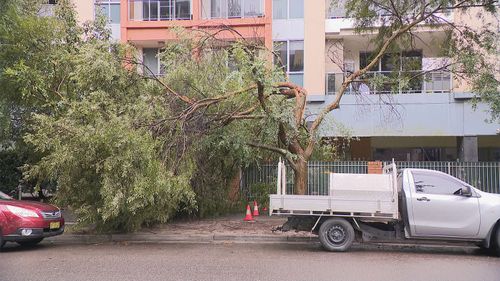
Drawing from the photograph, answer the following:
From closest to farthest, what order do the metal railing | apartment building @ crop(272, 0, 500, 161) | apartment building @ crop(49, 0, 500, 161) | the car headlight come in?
1. the car headlight
2. the metal railing
3. apartment building @ crop(272, 0, 500, 161)
4. apartment building @ crop(49, 0, 500, 161)

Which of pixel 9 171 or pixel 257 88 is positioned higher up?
pixel 257 88

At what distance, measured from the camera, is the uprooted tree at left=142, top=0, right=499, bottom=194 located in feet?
42.8

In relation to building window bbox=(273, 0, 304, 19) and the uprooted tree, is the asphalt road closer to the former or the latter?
the uprooted tree

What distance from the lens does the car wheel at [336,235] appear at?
10680 millimetres

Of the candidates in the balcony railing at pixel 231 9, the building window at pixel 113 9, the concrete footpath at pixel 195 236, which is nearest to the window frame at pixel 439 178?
the concrete footpath at pixel 195 236

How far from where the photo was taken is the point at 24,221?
10.8 meters

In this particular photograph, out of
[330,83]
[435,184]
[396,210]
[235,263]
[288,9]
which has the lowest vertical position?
[235,263]

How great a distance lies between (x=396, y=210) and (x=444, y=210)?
3.08 feet

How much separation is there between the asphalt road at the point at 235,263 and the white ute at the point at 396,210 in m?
0.43

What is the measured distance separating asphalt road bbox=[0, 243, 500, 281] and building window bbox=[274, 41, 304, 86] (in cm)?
1213

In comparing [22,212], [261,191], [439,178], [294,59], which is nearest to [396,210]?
[439,178]

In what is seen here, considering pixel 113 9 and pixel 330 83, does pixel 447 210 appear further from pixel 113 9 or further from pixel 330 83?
pixel 113 9

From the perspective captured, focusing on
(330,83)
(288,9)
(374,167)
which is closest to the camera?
(374,167)

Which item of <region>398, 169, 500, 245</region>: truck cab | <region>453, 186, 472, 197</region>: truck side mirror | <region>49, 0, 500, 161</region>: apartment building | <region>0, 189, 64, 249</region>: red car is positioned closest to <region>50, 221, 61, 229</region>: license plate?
<region>0, 189, 64, 249</region>: red car
